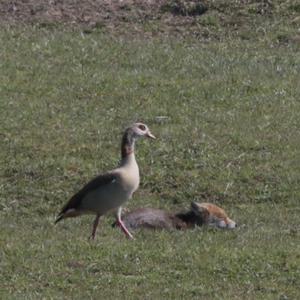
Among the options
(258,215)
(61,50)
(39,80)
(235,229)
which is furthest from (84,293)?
(61,50)

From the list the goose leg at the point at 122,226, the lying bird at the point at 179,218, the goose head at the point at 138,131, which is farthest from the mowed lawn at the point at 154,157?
the goose head at the point at 138,131

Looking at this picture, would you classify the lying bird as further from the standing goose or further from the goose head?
the goose head

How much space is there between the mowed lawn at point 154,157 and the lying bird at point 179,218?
0.25 metres

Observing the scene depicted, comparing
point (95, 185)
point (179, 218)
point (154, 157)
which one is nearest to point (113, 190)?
point (95, 185)

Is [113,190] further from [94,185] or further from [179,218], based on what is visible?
[179,218]

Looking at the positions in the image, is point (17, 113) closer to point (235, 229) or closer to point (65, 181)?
point (65, 181)

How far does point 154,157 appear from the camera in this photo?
1517 centimetres

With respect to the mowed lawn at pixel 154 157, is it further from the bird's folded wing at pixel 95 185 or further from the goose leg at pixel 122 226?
the bird's folded wing at pixel 95 185

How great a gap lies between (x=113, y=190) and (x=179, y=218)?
4.27ft

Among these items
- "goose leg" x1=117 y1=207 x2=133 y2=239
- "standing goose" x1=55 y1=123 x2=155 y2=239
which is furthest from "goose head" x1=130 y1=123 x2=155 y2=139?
"goose leg" x1=117 y1=207 x2=133 y2=239

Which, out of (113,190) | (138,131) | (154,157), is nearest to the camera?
(113,190)

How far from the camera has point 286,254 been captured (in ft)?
35.1

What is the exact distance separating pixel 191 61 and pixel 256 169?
13.9ft

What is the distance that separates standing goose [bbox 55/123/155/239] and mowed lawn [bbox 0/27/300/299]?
0.29 metres
